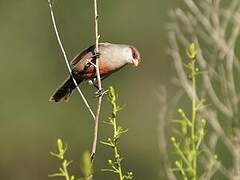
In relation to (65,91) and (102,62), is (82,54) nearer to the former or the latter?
(102,62)

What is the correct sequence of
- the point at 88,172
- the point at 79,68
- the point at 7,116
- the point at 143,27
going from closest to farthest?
the point at 88,172 → the point at 79,68 → the point at 7,116 → the point at 143,27

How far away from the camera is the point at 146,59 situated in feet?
57.9

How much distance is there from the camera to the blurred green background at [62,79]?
56.4 ft

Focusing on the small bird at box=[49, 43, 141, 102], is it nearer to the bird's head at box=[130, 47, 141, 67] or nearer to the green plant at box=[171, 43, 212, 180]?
the bird's head at box=[130, 47, 141, 67]

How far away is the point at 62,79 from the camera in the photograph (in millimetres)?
16703

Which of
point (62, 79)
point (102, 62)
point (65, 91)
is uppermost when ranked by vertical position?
point (102, 62)

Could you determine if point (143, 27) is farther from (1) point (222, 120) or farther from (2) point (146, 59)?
(1) point (222, 120)

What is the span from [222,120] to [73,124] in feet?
15.2

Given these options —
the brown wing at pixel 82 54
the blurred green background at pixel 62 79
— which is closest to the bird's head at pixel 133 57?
the brown wing at pixel 82 54

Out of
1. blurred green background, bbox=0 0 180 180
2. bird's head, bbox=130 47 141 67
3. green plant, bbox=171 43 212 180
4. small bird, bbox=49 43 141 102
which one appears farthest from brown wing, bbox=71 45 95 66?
blurred green background, bbox=0 0 180 180

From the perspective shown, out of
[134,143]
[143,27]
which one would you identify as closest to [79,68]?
[134,143]

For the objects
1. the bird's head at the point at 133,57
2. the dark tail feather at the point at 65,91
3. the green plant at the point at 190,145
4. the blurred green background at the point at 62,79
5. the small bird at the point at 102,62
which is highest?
the green plant at the point at 190,145

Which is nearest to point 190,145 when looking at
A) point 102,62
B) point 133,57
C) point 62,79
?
point 102,62

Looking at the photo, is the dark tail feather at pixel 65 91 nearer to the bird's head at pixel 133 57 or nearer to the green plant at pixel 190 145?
the bird's head at pixel 133 57
